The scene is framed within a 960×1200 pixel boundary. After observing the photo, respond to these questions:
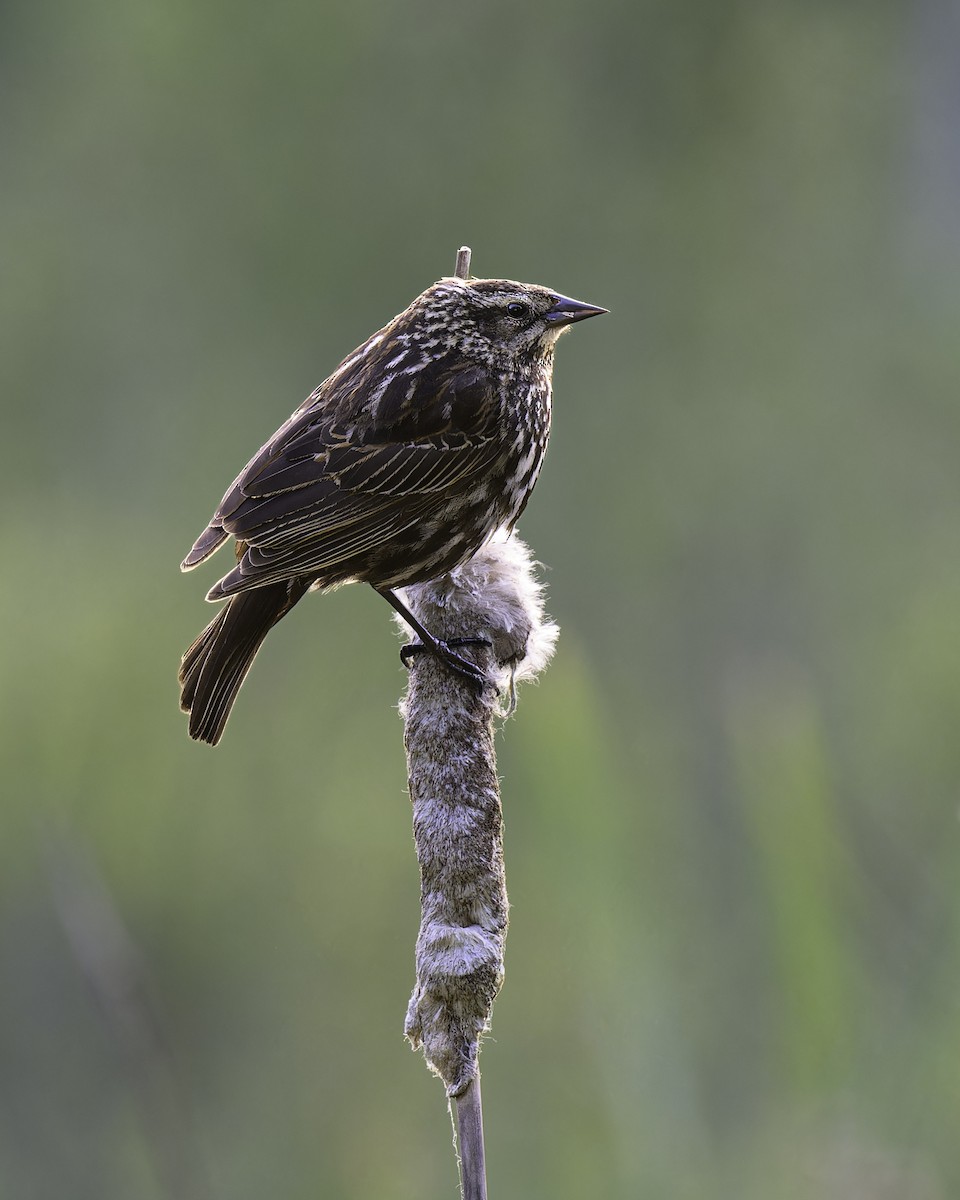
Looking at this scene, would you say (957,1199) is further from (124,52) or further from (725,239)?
(124,52)

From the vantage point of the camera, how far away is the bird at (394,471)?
2.88 m

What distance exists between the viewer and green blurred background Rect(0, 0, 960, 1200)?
2422 mm

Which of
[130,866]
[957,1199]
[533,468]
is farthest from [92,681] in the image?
[957,1199]

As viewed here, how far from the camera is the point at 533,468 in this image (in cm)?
317

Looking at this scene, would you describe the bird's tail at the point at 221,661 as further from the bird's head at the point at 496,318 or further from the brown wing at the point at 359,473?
the bird's head at the point at 496,318

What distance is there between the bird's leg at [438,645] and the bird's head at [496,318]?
20.5 inches

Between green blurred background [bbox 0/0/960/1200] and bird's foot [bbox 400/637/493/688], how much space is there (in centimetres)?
16

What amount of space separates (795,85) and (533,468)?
417 inches

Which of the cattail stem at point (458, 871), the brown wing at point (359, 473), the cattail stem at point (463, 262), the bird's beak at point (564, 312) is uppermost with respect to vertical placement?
the cattail stem at point (463, 262)

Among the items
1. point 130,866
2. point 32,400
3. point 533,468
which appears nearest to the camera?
point 533,468

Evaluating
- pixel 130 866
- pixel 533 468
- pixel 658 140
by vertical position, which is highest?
pixel 658 140

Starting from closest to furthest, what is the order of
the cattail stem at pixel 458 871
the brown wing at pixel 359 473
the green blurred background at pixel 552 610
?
the cattail stem at pixel 458 871 → the green blurred background at pixel 552 610 → the brown wing at pixel 359 473

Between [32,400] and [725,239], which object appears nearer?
[32,400]

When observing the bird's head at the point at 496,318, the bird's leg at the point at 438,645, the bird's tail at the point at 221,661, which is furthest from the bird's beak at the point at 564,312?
the bird's tail at the point at 221,661
